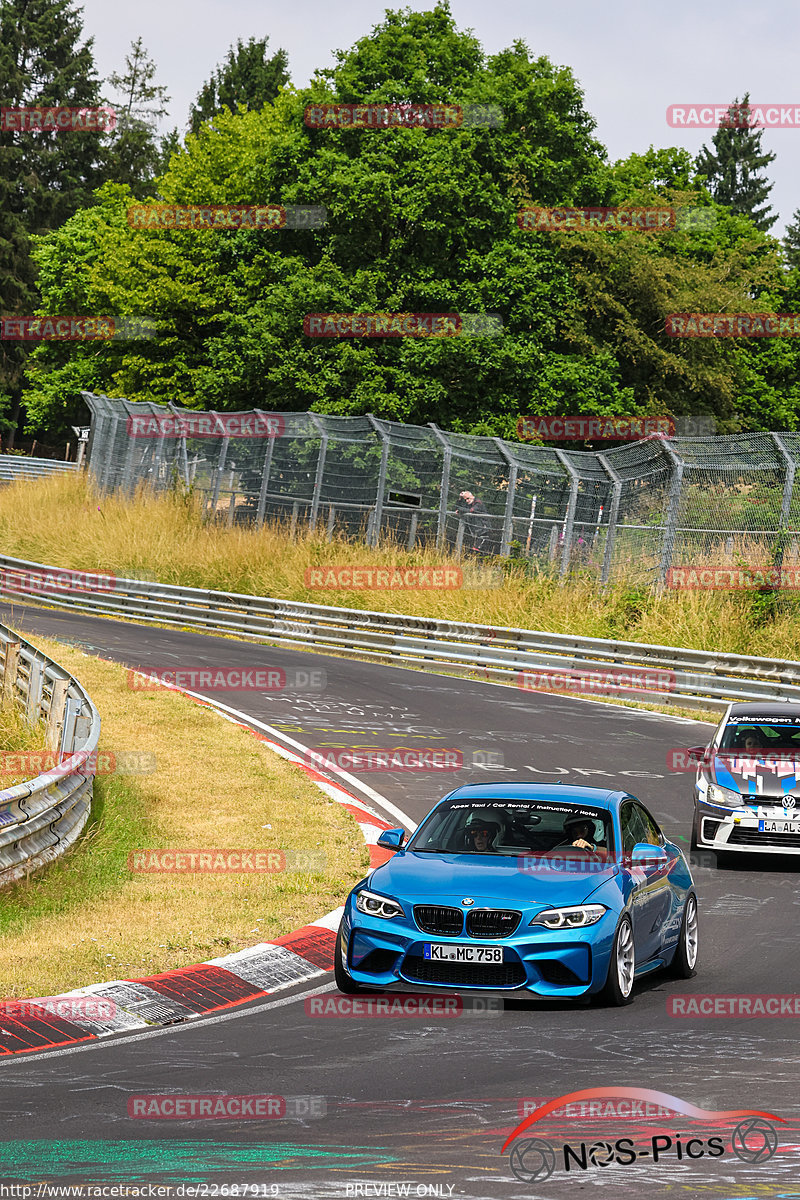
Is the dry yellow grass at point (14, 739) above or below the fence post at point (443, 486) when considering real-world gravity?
below

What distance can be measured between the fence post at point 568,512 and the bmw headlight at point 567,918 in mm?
22657

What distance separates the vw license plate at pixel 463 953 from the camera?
28.6ft

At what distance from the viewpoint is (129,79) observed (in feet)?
342

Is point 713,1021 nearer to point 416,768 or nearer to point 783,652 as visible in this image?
point 416,768

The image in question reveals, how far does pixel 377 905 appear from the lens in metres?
9.06

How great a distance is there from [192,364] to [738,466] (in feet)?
111

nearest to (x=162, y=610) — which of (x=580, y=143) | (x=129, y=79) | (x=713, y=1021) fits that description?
(x=580, y=143)

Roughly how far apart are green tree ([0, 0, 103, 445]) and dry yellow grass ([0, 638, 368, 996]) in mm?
79998

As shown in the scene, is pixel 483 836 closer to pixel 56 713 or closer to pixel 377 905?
pixel 377 905

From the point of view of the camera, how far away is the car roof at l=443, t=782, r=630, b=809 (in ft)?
33.7

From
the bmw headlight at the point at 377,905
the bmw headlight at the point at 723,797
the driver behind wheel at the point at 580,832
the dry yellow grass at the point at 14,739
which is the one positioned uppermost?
the driver behind wheel at the point at 580,832

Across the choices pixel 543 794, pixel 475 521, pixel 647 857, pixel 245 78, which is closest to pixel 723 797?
pixel 543 794

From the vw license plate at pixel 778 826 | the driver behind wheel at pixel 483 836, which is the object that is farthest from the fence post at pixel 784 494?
the driver behind wheel at pixel 483 836

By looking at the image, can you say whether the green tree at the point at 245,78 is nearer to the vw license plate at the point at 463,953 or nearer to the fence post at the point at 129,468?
the fence post at the point at 129,468
